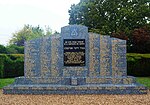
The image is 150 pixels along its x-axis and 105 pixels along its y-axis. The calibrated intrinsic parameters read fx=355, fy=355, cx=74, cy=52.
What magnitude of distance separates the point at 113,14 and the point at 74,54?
799 inches

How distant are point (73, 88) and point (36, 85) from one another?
64.7 inches

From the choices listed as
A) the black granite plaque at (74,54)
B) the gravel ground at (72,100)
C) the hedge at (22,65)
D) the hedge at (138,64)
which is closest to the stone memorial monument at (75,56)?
the black granite plaque at (74,54)

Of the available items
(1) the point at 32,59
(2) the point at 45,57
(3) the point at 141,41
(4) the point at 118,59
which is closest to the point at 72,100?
(2) the point at 45,57

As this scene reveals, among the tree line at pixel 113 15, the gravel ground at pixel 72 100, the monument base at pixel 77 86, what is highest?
the tree line at pixel 113 15

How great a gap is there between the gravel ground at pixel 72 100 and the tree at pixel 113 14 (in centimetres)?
2011

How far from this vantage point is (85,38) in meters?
16.6

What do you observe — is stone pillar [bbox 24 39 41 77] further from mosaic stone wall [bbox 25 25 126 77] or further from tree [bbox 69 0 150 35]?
tree [bbox 69 0 150 35]

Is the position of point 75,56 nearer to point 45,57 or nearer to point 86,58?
point 86,58

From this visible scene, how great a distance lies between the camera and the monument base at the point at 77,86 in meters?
14.4

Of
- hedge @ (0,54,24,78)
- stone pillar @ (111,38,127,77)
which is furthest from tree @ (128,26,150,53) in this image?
stone pillar @ (111,38,127,77)

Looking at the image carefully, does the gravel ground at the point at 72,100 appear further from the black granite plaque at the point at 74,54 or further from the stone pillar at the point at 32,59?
the black granite plaque at the point at 74,54

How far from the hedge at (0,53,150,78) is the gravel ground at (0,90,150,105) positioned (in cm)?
968

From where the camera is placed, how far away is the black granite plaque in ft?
53.7

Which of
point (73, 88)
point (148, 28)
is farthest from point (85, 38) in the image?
point (148, 28)
